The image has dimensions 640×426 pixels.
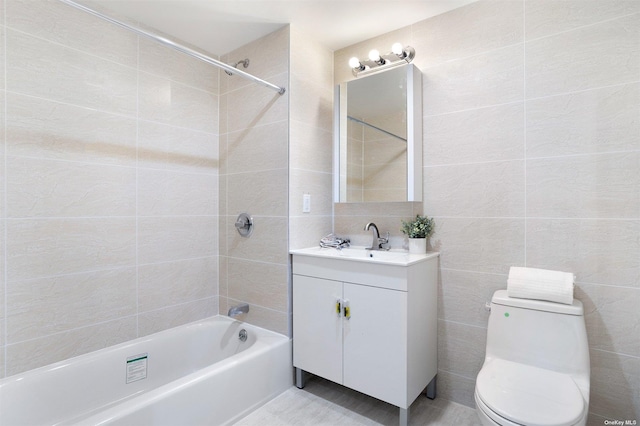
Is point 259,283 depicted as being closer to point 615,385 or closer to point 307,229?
point 307,229

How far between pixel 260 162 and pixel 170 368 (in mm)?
1489

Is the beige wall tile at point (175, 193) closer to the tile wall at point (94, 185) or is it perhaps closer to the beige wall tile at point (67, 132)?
the tile wall at point (94, 185)

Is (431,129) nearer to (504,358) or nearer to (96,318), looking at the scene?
(504,358)

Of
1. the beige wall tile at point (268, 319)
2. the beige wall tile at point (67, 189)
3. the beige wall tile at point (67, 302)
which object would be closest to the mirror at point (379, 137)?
the beige wall tile at point (268, 319)

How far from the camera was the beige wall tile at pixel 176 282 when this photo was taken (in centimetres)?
210

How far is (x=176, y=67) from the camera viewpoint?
226 cm

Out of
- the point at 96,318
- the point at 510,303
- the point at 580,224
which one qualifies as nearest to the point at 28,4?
the point at 96,318

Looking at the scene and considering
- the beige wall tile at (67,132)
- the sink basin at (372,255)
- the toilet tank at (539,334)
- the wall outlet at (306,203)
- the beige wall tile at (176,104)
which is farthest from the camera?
the wall outlet at (306,203)

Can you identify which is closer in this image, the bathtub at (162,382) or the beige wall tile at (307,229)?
the bathtub at (162,382)

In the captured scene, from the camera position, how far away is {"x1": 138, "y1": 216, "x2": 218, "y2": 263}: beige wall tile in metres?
2.10

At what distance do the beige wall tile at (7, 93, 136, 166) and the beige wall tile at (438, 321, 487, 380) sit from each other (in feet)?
7.32

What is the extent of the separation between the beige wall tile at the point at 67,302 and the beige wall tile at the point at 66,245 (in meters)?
0.05

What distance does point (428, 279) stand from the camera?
73.7 inches

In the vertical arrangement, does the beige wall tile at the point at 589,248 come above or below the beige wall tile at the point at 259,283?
above
